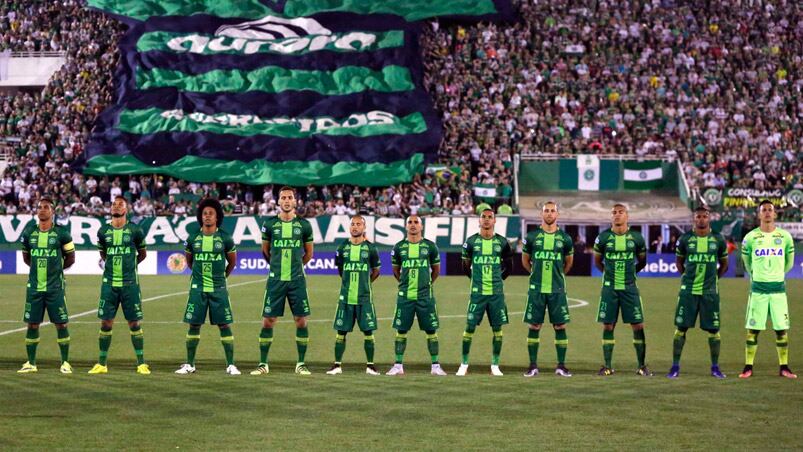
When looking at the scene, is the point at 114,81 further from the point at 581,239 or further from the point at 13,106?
the point at 581,239

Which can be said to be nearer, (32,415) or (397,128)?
(32,415)

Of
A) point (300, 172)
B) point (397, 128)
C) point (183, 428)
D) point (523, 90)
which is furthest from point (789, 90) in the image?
point (183, 428)

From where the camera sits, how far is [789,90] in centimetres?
4803

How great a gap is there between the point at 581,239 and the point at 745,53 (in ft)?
49.1

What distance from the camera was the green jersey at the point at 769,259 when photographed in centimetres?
1467

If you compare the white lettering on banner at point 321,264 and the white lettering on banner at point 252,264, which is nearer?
the white lettering on banner at point 321,264

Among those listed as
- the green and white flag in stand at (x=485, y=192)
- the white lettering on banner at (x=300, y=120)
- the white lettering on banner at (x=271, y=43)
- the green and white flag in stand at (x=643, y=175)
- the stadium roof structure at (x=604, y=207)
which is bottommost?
the stadium roof structure at (x=604, y=207)

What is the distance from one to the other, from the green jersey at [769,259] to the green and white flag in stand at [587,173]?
97.9 feet

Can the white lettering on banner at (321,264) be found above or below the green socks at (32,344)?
below

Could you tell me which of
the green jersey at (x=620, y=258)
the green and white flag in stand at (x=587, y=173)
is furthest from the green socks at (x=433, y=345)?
the green and white flag in stand at (x=587, y=173)

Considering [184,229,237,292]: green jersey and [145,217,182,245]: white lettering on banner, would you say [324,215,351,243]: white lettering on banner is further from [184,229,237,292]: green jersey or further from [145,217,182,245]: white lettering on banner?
[184,229,237,292]: green jersey

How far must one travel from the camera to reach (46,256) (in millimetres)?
15047

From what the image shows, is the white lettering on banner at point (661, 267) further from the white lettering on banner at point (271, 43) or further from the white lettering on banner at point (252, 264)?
the white lettering on banner at point (271, 43)

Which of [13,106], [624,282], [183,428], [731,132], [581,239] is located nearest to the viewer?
[183,428]
